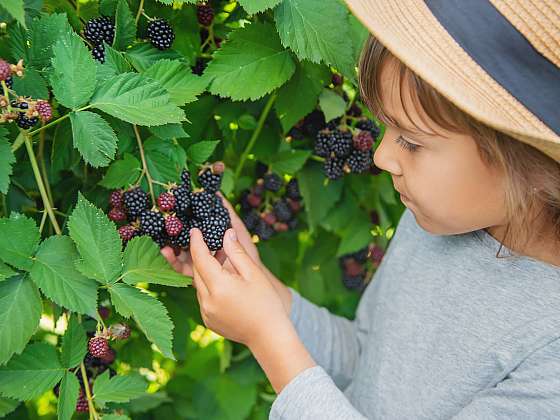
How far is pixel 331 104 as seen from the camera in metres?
1.11

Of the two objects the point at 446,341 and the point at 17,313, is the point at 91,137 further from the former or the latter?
the point at 446,341

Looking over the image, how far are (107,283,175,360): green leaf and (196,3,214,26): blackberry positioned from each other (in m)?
0.46

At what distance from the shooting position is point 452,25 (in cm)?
76

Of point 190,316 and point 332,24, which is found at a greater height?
point 332,24

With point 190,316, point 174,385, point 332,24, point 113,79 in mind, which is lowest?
point 174,385

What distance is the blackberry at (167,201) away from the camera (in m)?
0.91

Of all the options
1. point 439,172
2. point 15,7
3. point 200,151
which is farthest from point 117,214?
point 439,172

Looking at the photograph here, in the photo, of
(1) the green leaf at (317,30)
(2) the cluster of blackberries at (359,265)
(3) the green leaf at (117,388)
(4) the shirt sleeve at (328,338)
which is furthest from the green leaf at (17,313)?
(2) the cluster of blackberries at (359,265)

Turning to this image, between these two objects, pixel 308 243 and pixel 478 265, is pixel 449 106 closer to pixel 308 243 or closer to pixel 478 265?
pixel 478 265

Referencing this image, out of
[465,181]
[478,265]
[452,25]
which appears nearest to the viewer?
[452,25]

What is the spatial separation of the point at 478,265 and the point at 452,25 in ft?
1.51

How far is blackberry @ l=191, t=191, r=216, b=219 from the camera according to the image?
0.96 m

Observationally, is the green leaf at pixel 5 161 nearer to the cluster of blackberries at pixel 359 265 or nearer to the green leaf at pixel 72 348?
the green leaf at pixel 72 348

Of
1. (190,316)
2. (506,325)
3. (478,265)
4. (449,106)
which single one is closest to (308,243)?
(190,316)
